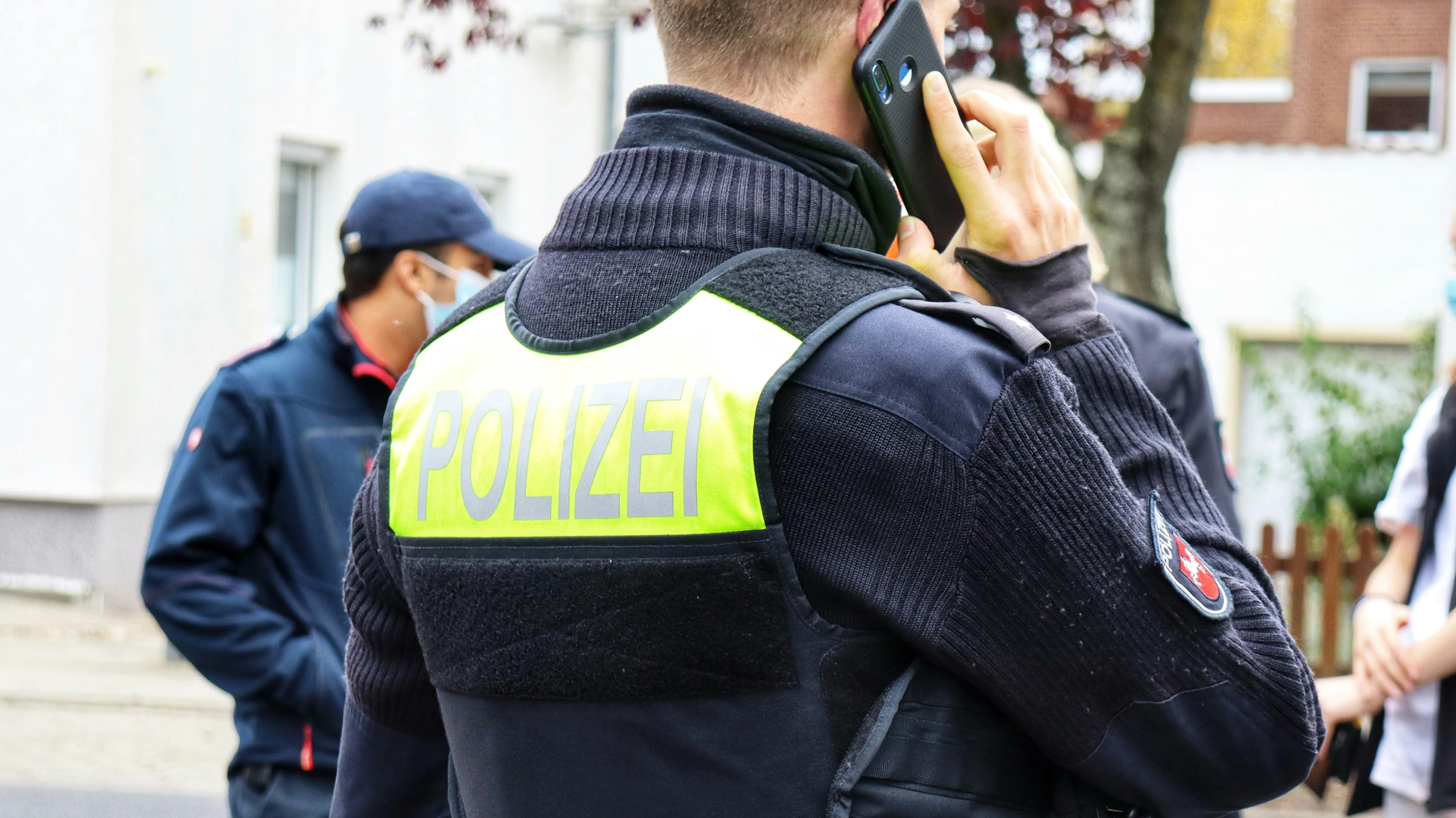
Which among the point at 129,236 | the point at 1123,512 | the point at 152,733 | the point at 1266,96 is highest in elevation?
Answer: the point at 1266,96

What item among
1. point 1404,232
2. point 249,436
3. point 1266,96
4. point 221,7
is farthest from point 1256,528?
point 249,436

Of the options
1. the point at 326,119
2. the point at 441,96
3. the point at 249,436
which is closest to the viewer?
the point at 249,436

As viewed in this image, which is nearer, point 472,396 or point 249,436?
point 472,396

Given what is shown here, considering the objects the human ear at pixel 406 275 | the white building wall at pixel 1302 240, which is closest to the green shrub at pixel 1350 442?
the white building wall at pixel 1302 240

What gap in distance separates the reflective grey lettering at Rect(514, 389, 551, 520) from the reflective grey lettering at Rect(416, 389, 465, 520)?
0.32 ft

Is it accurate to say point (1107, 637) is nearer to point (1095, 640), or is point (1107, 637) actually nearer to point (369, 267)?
point (1095, 640)

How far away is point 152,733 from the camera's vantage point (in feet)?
27.1

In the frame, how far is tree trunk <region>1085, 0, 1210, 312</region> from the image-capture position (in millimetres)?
7547

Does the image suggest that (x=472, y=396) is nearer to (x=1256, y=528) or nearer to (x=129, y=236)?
(x=129, y=236)

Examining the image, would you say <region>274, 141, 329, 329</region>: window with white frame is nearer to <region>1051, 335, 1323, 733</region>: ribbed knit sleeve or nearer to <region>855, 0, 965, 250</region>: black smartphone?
<region>855, 0, 965, 250</region>: black smartphone

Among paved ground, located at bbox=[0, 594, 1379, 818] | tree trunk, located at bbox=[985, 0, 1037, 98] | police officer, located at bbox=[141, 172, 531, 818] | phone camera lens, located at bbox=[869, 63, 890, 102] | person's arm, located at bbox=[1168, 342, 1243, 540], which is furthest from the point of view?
tree trunk, located at bbox=[985, 0, 1037, 98]

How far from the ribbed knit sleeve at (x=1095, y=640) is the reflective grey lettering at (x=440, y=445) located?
1.73 feet

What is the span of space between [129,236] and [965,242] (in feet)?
34.4

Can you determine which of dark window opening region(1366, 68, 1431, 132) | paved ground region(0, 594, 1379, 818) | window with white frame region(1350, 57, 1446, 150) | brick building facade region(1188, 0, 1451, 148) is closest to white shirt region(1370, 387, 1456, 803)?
paved ground region(0, 594, 1379, 818)
